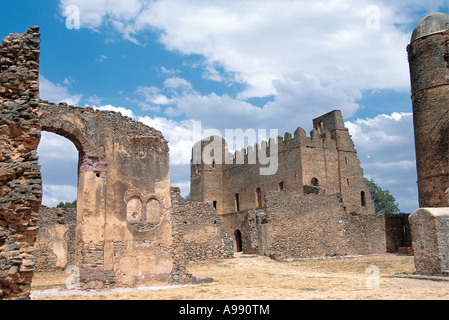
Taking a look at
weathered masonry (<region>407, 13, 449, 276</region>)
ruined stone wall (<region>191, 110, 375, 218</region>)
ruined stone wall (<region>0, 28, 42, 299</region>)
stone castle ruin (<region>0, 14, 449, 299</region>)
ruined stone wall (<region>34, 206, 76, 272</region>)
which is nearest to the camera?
ruined stone wall (<region>0, 28, 42, 299</region>)

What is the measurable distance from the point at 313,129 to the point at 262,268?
17205mm

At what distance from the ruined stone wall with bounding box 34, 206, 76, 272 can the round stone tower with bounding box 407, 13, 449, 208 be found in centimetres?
1923

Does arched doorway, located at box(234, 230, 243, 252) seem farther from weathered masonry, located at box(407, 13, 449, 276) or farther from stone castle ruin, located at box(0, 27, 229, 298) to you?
stone castle ruin, located at box(0, 27, 229, 298)

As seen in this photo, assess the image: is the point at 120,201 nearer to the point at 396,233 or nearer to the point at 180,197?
the point at 180,197

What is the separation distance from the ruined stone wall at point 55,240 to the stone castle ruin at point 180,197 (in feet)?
0.15

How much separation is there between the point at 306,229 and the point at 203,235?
593 cm

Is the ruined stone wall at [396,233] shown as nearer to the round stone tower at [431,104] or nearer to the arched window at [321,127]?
the round stone tower at [431,104]

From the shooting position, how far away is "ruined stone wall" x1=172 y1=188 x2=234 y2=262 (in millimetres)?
19641

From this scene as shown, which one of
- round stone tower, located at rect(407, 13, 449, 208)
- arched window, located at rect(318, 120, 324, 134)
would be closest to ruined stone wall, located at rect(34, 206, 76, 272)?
round stone tower, located at rect(407, 13, 449, 208)

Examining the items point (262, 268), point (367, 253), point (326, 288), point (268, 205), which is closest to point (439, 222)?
point (326, 288)

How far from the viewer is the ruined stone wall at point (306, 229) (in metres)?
21.9

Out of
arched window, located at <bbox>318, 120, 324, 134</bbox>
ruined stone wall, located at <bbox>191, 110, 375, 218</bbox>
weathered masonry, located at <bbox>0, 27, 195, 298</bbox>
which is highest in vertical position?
arched window, located at <bbox>318, 120, 324, 134</bbox>

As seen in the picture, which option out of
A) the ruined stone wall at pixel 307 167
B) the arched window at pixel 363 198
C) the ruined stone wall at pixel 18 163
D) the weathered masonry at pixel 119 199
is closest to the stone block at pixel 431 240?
the weathered masonry at pixel 119 199

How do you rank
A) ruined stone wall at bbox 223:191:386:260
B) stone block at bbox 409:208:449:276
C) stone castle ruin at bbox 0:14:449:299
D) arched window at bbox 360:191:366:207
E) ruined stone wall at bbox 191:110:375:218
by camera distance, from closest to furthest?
stone castle ruin at bbox 0:14:449:299, stone block at bbox 409:208:449:276, ruined stone wall at bbox 223:191:386:260, ruined stone wall at bbox 191:110:375:218, arched window at bbox 360:191:366:207
